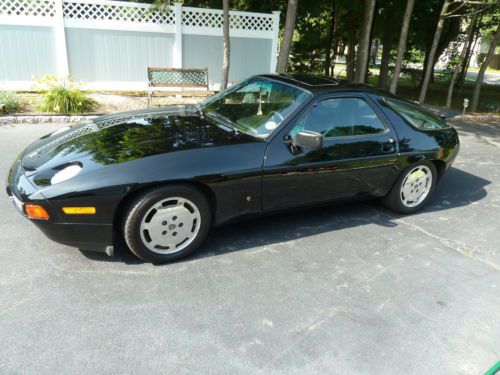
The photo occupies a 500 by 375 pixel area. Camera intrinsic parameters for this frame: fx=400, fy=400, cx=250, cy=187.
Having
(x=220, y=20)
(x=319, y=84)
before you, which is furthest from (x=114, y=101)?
(x=319, y=84)

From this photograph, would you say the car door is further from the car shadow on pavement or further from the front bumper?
the front bumper

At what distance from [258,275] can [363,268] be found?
0.90 m

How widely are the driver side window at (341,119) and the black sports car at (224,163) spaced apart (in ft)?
0.03

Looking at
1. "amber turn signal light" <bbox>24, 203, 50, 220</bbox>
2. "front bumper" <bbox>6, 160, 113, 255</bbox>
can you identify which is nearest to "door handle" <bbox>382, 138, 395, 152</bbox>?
"front bumper" <bbox>6, 160, 113, 255</bbox>

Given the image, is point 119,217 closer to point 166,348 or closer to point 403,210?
point 166,348

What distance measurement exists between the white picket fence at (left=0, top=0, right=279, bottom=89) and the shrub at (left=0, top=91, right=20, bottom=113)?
6.35 feet

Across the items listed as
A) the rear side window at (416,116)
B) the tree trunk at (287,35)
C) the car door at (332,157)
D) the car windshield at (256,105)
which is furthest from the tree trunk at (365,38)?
the car door at (332,157)

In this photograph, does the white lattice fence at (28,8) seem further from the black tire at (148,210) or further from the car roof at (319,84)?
the black tire at (148,210)

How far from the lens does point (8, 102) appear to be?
755cm

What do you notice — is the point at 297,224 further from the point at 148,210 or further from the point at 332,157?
the point at 148,210

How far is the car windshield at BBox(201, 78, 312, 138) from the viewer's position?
356 cm

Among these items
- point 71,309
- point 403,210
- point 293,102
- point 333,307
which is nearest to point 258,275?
point 333,307

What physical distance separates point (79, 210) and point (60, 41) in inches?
324

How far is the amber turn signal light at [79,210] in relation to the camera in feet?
9.09
